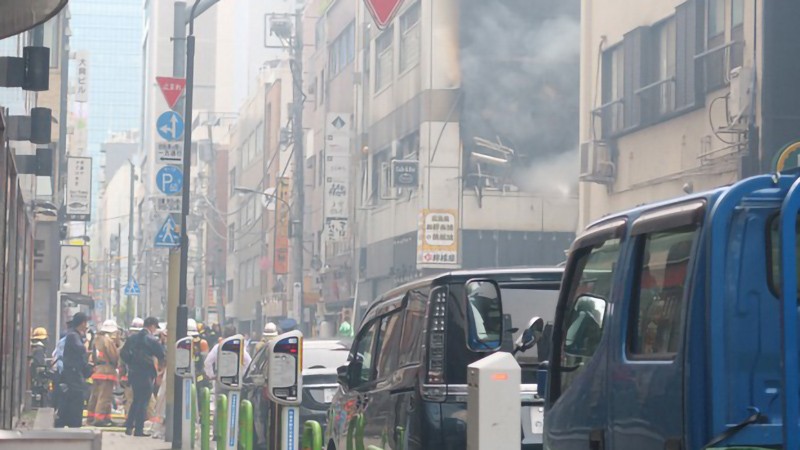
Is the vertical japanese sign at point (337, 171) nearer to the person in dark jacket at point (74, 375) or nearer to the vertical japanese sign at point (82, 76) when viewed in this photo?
the person in dark jacket at point (74, 375)

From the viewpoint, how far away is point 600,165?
29.8 meters

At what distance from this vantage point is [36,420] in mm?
17406

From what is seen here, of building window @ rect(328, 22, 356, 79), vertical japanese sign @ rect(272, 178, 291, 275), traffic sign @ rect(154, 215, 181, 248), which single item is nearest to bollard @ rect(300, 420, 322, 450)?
traffic sign @ rect(154, 215, 181, 248)


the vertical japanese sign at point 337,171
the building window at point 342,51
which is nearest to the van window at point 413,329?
the vertical japanese sign at point 337,171

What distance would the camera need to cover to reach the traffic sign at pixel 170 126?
24.1 meters

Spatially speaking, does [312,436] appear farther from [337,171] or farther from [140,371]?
[337,171]

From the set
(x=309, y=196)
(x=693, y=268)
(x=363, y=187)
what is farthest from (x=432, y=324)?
(x=309, y=196)

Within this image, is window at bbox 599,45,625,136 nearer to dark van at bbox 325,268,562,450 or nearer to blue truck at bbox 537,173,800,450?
dark van at bbox 325,268,562,450

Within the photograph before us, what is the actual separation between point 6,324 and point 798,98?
1602cm

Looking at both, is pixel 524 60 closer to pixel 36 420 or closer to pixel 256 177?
pixel 36 420

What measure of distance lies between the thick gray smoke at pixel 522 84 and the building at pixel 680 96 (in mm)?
10987

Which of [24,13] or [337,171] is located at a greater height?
[337,171]

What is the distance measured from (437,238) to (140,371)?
53.8 ft

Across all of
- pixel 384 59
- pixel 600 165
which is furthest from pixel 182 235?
pixel 384 59
